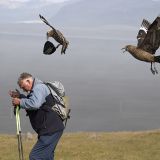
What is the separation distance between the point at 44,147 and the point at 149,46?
4.75 m

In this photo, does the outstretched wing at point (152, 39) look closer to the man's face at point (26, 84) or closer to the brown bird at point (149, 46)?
the brown bird at point (149, 46)

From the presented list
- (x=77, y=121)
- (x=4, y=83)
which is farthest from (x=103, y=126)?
(x=4, y=83)

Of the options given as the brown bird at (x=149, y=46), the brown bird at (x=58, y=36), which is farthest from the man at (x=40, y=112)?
the brown bird at (x=149, y=46)

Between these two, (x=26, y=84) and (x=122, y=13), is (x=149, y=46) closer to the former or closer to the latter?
(x=26, y=84)

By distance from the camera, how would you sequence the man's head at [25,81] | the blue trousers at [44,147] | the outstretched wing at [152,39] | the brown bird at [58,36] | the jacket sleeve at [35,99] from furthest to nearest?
the blue trousers at [44,147] < the jacket sleeve at [35,99] < the man's head at [25,81] < the brown bird at [58,36] < the outstretched wing at [152,39]

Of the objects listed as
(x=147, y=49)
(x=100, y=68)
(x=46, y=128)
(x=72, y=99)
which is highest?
(x=147, y=49)

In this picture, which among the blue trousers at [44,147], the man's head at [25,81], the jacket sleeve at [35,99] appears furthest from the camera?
the blue trousers at [44,147]

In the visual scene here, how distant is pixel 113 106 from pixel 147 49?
11459 centimetres

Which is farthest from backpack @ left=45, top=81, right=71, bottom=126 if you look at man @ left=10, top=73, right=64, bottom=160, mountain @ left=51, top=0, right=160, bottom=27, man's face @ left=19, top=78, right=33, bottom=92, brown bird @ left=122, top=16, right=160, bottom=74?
brown bird @ left=122, top=16, right=160, bottom=74

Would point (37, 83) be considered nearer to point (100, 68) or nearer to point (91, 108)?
point (91, 108)

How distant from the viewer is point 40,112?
9.34m

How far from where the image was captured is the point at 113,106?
120m

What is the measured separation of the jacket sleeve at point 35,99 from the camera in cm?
905

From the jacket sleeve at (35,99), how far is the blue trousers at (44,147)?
773mm
